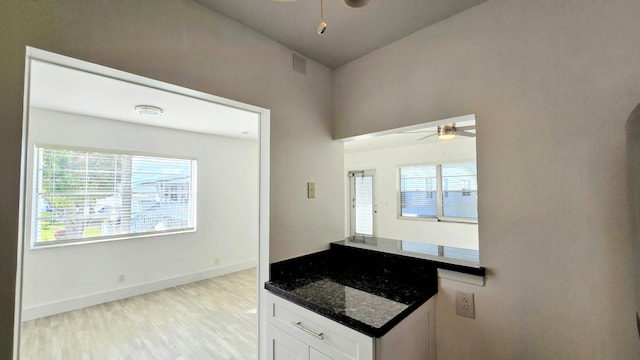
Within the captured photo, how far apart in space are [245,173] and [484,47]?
4.46 m

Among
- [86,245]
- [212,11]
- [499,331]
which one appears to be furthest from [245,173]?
[499,331]

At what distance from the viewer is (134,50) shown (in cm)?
121

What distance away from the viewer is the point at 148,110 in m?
3.02

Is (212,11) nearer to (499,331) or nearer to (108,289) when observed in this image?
(499,331)

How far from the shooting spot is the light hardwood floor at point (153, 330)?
92.7 inches

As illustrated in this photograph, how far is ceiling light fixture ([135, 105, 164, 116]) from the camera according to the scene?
9.73ft

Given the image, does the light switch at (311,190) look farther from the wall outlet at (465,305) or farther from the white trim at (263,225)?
the wall outlet at (465,305)

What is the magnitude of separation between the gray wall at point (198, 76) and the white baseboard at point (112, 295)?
3.22m

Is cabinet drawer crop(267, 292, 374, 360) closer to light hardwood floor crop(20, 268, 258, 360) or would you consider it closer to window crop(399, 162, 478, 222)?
light hardwood floor crop(20, 268, 258, 360)

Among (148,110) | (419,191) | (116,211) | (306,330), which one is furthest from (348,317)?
(419,191)

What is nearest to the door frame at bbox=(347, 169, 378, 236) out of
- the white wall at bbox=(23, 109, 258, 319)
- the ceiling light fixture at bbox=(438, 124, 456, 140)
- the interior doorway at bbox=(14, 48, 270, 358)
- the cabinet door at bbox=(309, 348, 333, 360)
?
the white wall at bbox=(23, 109, 258, 319)

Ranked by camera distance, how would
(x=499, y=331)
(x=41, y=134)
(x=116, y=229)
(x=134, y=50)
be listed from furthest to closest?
(x=116, y=229) < (x=41, y=134) < (x=499, y=331) < (x=134, y=50)

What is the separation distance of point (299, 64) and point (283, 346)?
1.95 m

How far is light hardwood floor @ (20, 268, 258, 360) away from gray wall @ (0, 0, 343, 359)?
1543 millimetres
